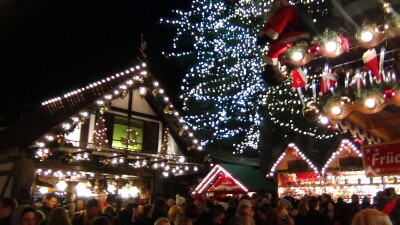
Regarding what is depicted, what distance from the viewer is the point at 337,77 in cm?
563

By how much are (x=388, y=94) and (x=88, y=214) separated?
5097mm

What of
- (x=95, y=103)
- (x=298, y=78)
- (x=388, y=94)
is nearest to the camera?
(x=388, y=94)

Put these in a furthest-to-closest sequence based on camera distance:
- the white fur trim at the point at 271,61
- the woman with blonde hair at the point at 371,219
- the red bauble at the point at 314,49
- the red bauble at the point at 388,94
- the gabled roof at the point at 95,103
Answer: the gabled roof at the point at 95,103 < the red bauble at the point at 388,94 < the white fur trim at the point at 271,61 < the red bauble at the point at 314,49 < the woman with blonde hair at the point at 371,219

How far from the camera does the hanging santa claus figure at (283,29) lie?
15.7ft

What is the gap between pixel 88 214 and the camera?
21.7 ft

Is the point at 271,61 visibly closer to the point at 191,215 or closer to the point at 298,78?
the point at 298,78

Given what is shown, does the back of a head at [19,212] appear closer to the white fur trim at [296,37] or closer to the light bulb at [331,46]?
the white fur trim at [296,37]

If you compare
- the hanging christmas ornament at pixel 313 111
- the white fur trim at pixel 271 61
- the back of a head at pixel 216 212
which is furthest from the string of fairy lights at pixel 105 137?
the white fur trim at pixel 271 61

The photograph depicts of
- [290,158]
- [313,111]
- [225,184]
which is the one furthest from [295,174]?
[313,111]

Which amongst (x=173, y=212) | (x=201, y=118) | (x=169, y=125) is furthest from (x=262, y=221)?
(x=201, y=118)

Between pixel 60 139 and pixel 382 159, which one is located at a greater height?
pixel 60 139

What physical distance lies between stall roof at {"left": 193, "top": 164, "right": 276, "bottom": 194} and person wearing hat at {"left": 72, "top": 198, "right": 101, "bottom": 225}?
11.4 m

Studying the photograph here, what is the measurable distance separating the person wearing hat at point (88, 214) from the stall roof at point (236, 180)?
11372 mm

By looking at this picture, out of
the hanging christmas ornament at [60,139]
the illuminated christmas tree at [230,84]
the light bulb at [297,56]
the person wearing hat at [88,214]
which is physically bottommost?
the person wearing hat at [88,214]
